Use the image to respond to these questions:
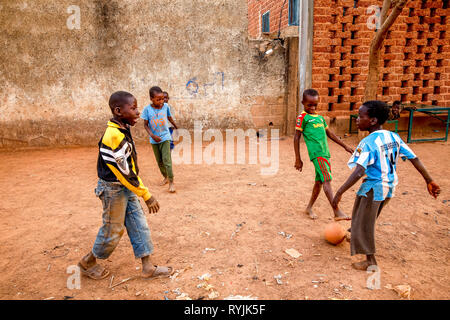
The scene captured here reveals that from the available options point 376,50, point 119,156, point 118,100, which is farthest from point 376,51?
point 119,156

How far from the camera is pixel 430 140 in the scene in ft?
23.9

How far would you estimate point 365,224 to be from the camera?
2.41 metres

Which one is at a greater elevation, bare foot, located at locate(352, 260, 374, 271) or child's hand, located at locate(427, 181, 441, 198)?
child's hand, located at locate(427, 181, 441, 198)

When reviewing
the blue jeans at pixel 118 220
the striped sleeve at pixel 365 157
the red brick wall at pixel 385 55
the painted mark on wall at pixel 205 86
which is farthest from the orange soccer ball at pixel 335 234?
the painted mark on wall at pixel 205 86

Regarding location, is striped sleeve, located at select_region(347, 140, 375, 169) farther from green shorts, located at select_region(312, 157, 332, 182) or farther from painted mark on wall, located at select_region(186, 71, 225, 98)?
painted mark on wall, located at select_region(186, 71, 225, 98)

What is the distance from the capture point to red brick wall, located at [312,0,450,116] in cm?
729

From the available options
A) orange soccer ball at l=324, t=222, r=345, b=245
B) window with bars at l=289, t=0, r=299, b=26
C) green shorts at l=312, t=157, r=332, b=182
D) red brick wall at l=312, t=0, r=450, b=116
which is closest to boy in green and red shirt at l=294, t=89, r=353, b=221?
green shorts at l=312, t=157, r=332, b=182

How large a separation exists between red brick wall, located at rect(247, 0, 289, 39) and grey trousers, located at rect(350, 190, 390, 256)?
295 inches

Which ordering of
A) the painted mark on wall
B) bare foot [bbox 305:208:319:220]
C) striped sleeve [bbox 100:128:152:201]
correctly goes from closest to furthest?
striped sleeve [bbox 100:128:152:201] → bare foot [bbox 305:208:319:220] → the painted mark on wall

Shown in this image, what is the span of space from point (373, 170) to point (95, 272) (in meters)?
2.31

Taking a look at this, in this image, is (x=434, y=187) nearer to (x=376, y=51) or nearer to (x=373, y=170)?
(x=373, y=170)

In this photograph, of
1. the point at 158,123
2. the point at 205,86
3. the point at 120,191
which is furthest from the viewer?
the point at 205,86
